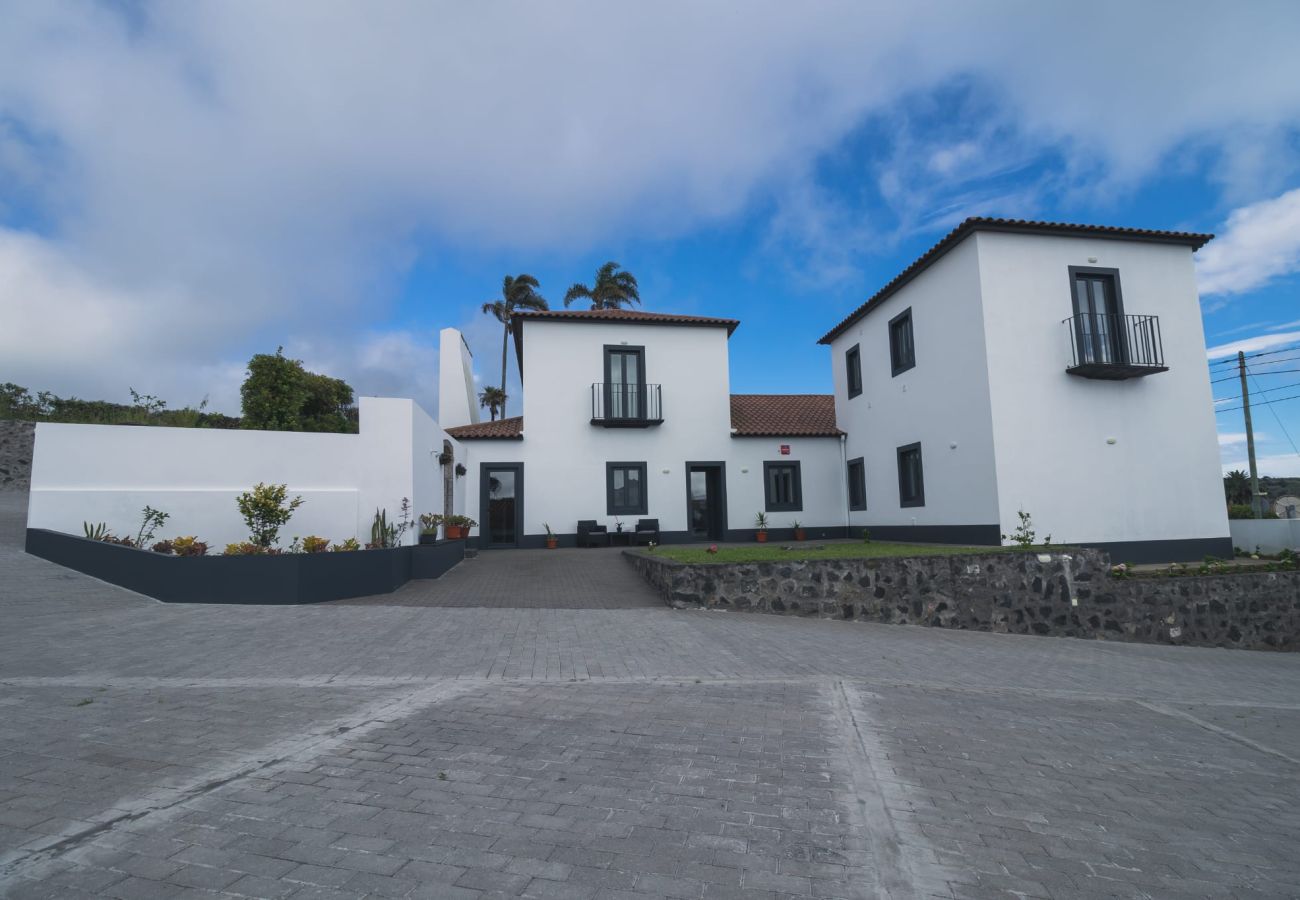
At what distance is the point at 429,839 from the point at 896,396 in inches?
662

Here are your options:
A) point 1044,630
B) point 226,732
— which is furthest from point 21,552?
point 1044,630

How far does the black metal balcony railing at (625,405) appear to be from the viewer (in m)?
19.5

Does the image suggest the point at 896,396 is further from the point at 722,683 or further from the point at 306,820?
the point at 306,820

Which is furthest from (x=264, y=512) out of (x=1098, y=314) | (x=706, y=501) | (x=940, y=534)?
(x=1098, y=314)

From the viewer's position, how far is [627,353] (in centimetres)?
2022

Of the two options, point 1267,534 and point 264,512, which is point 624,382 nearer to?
point 264,512

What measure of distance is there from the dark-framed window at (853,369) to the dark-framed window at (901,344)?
6.49 feet

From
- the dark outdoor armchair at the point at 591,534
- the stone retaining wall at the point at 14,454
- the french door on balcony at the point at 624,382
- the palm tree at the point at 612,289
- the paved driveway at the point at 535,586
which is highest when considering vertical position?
the palm tree at the point at 612,289

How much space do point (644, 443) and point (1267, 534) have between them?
51.1 ft

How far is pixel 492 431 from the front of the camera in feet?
63.5

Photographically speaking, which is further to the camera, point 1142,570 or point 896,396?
point 896,396

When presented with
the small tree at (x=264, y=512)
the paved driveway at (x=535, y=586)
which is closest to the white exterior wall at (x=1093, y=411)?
the paved driveway at (x=535, y=586)

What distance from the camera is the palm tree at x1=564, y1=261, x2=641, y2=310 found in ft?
113

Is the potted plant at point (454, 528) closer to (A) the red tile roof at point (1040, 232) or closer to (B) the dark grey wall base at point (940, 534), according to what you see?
(B) the dark grey wall base at point (940, 534)
